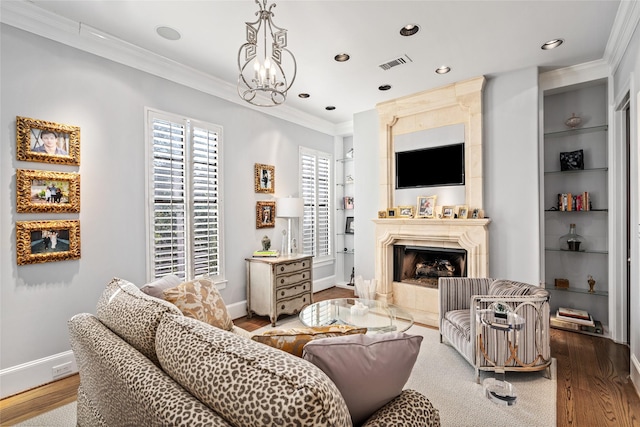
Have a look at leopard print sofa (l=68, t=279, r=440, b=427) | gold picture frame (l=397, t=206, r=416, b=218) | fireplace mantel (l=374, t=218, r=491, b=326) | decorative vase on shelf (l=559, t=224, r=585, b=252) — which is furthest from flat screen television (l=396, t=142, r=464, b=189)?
leopard print sofa (l=68, t=279, r=440, b=427)

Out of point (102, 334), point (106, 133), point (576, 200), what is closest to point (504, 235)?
point (576, 200)

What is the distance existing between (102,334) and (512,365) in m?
2.84

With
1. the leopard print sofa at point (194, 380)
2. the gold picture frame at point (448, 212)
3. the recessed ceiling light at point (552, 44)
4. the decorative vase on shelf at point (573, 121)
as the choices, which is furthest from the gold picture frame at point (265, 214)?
the decorative vase on shelf at point (573, 121)

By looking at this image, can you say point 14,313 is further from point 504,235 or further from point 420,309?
point 504,235

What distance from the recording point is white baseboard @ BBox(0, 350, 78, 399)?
242 cm

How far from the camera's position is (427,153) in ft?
14.4

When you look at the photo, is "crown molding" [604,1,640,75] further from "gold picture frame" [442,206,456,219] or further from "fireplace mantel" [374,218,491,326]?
"gold picture frame" [442,206,456,219]

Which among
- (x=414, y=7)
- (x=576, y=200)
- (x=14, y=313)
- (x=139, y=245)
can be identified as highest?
(x=414, y=7)

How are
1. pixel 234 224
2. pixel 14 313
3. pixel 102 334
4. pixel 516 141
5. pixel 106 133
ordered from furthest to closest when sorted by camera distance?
pixel 234 224 → pixel 516 141 → pixel 106 133 → pixel 14 313 → pixel 102 334

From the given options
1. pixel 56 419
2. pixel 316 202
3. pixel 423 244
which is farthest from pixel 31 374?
pixel 423 244

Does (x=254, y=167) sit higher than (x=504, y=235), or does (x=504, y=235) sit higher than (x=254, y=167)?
(x=254, y=167)

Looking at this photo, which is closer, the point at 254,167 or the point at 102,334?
the point at 102,334

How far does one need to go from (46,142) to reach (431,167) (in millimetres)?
4109

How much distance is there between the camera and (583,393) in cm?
242
